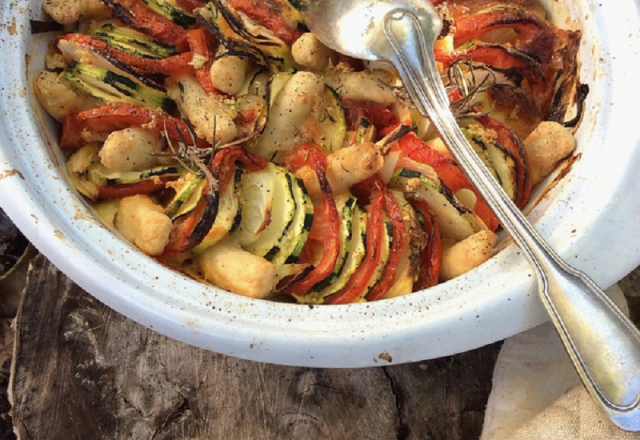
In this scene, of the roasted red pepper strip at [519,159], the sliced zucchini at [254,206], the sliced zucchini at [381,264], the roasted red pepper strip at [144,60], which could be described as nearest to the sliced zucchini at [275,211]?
the sliced zucchini at [254,206]

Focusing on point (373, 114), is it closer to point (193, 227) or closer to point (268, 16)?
point (268, 16)

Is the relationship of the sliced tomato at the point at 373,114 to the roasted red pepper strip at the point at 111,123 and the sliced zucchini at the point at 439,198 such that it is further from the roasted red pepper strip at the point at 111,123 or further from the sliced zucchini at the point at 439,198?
the roasted red pepper strip at the point at 111,123

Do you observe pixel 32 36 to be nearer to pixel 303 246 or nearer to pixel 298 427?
pixel 303 246

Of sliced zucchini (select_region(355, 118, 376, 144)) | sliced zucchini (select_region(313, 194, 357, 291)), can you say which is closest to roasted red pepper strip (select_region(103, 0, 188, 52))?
sliced zucchini (select_region(355, 118, 376, 144))

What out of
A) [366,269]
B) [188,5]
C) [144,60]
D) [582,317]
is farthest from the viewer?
[188,5]

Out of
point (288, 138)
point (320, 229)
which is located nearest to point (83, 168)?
point (288, 138)
